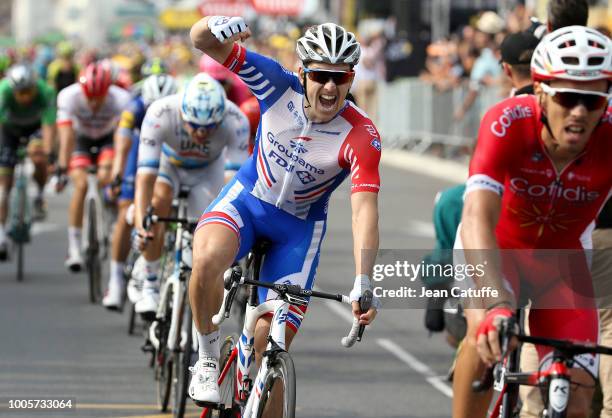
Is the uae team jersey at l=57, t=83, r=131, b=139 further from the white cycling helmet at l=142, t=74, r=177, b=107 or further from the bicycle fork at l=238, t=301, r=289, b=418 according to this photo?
the bicycle fork at l=238, t=301, r=289, b=418

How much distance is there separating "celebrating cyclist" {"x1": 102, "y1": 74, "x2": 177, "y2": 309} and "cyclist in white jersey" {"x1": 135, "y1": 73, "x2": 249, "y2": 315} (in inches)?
38.5

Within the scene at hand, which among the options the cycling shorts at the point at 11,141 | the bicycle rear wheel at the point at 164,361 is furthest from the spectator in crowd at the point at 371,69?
the bicycle rear wheel at the point at 164,361

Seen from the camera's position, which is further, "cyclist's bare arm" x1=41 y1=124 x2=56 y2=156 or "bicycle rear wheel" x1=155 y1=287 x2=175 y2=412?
"cyclist's bare arm" x1=41 y1=124 x2=56 y2=156

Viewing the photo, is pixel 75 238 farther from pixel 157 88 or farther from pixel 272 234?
pixel 272 234

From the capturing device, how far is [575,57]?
5398 mm

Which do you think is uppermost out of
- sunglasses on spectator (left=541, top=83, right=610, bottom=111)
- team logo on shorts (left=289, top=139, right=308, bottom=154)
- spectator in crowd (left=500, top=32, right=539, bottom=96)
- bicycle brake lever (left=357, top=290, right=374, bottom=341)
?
sunglasses on spectator (left=541, top=83, right=610, bottom=111)

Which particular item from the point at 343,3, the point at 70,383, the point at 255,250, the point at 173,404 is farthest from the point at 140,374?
the point at 343,3

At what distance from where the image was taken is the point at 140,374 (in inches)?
399

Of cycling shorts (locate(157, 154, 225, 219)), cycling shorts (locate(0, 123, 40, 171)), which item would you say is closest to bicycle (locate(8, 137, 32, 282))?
cycling shorts (locate(0, 123, 40, 171))

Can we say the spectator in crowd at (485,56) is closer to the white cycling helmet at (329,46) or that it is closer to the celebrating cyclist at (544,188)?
the white cycling helmet at (329,46)

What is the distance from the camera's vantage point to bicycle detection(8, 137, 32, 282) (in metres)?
14.6

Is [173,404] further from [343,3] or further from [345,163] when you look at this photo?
[343,3]

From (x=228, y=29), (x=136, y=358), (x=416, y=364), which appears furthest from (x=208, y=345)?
(x=416, y=364)

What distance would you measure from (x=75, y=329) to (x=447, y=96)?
51.5ft
